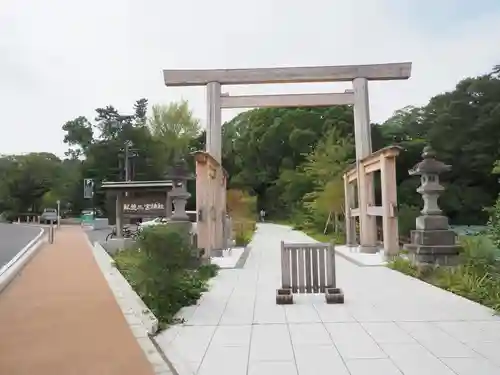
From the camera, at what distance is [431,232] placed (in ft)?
32.4

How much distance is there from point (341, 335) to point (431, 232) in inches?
216

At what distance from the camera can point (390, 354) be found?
4.39 meters

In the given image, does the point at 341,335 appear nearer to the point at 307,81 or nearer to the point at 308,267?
the point at 308,267

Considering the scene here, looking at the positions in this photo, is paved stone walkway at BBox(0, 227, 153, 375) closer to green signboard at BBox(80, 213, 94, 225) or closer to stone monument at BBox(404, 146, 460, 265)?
stone monument at BBox(404, 146, 460, 265)

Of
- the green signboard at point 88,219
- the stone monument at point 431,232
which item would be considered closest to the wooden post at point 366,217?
the stone monument at point 431,232

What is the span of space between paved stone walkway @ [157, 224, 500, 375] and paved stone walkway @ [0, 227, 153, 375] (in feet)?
1.61

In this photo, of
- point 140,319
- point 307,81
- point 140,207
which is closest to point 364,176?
point 307,81

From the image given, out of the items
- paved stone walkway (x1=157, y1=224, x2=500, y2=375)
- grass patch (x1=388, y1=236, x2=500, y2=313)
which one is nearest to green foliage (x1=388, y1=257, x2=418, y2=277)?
grass patch (x1=388, y1=236, x2=500, y2=313)

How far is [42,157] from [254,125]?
21.8 m

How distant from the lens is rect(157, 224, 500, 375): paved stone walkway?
4109mm

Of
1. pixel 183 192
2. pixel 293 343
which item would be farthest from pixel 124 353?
pixel 183 192

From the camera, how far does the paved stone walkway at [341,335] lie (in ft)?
13.5

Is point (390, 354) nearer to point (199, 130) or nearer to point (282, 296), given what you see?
point (282, 296)

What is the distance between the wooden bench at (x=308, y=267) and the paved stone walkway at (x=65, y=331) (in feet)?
7.81
